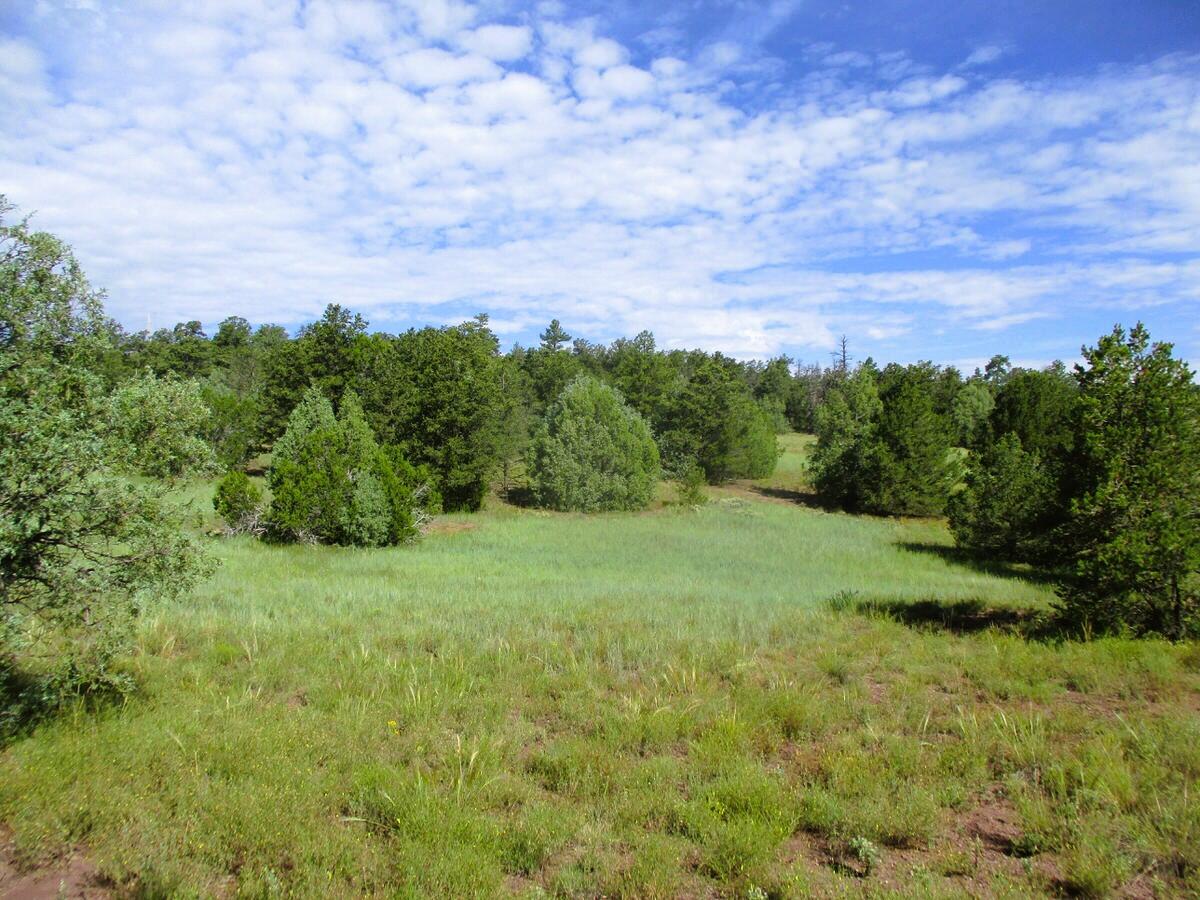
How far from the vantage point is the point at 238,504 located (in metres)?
22.1

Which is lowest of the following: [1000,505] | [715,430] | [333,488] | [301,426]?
[1000,505]

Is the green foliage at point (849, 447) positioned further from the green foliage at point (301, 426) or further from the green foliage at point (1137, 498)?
the green foliage at point (301, 426)

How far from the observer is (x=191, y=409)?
6145 millimetres

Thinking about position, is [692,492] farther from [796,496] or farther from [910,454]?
[910,454]

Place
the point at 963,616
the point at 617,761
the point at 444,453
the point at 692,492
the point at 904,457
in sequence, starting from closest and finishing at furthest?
1. the point at 617,761
2. the point at 963,616
3. the point at 444,453
4. the point at 904,457
5. the point at 692,492

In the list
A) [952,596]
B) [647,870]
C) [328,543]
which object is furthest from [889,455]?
[647,870]

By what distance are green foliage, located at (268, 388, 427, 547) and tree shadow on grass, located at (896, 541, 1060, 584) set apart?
19803 mm

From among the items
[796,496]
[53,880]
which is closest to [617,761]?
[53,880]

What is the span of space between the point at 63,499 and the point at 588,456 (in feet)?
99.3

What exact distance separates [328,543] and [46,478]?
18.3 metres

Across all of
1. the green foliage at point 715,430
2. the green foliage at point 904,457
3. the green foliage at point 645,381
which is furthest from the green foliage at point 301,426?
the green foliage at point 645,381

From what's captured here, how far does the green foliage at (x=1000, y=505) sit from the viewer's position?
23578 mm

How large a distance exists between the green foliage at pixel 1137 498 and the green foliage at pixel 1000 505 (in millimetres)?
14588

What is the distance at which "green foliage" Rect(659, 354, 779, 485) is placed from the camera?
46.5 metres
